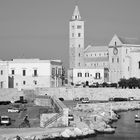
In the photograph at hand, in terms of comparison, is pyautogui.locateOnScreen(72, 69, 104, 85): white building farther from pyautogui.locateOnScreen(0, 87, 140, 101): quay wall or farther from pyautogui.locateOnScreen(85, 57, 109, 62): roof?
pyautogui.locateOnScreen(0, 87, 140, 101): quay wall

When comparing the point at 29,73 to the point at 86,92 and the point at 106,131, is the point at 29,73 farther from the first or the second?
the point at 106,131

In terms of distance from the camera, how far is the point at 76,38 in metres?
95.2

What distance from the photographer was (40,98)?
189 feet

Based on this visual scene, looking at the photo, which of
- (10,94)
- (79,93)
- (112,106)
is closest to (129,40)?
(79,93)

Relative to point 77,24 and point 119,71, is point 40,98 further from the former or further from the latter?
point 77,24

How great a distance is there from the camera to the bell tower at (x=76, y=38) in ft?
310

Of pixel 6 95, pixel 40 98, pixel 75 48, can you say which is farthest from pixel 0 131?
pixel 75 48

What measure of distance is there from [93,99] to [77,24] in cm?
2988

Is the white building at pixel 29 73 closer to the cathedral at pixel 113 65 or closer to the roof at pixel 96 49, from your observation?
the cathedral at pixel 113 65

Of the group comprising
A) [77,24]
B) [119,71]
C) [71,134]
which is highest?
[77,24]

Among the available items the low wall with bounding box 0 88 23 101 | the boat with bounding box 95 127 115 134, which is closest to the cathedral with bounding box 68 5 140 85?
the low wall with bounding box 0 88 23 101

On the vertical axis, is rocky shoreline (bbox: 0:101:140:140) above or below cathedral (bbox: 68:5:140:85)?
below

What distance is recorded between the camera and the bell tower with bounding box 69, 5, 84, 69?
9444cm

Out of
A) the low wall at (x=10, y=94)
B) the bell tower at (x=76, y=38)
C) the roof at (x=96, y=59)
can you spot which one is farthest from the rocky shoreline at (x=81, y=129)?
the bell tower at (x=76, y=38)
